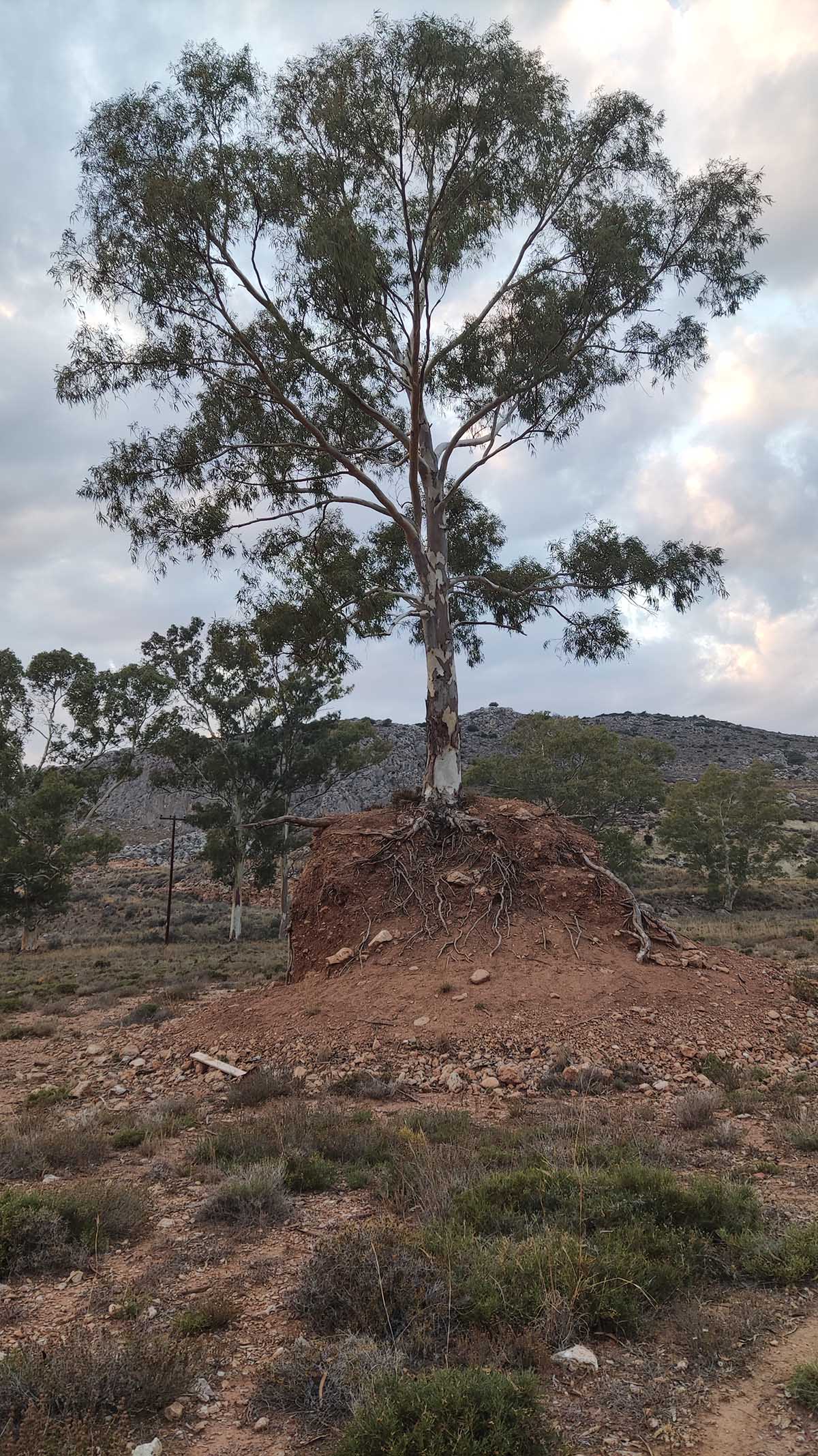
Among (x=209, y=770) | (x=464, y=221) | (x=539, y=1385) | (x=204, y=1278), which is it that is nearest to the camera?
(x=539, y=1385)

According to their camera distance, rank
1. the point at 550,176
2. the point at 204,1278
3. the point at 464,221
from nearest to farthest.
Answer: the point at 204,1278 < the point at 464,221 < the point at 550,176

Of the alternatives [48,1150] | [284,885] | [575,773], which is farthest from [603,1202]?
[575,773]

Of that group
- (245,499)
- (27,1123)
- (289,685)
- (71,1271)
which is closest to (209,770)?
(289,685)

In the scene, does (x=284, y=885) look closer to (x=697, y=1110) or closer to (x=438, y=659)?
(x=438, y=659)

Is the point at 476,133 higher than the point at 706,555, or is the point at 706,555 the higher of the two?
the point at 476,133

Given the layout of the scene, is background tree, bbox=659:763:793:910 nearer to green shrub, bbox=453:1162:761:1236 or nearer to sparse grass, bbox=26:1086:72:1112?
sparse grass, bbox=26:1086:72:1112

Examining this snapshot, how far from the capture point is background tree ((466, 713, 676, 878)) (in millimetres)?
37656

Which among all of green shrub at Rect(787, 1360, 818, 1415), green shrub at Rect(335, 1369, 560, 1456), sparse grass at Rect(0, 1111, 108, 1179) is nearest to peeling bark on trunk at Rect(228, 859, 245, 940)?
sparse grass at Rect(0, 1111, 108, 1179)

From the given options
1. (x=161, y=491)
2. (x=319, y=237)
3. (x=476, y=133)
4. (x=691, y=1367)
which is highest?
(x=476, y=133)

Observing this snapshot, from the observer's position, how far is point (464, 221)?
43.5 ft

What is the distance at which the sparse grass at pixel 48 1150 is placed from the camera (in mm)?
6023

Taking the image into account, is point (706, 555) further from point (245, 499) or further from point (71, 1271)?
point (71, 1271)

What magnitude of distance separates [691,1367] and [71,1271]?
313 centimetres

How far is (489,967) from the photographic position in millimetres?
10719
